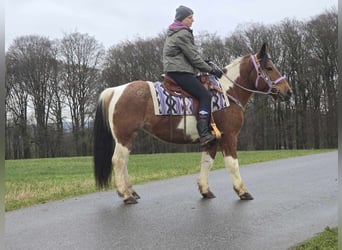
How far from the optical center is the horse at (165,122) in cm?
750

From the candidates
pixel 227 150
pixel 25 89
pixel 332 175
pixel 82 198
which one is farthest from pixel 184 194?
pixel 25 89

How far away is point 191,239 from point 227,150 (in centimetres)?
280

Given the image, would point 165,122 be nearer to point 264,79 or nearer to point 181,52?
point 181,52

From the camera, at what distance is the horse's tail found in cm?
A: 777

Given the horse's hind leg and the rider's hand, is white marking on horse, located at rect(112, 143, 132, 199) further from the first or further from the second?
the rider's hand

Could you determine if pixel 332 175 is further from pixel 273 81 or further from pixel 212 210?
pixel 212 210

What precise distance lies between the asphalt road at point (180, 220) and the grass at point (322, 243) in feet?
0.54

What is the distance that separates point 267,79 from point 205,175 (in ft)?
6.66

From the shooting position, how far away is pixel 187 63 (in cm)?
756

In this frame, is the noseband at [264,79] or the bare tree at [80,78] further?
the bare tree at [80,78]

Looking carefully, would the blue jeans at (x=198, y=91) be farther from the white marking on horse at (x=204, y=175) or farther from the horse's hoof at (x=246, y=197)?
the horse's hoof at (x=246, y=197)

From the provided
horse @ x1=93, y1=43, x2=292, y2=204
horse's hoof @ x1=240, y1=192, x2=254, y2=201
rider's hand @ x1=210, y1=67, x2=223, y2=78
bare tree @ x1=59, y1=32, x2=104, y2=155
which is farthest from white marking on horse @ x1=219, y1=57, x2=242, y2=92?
bare tree @ x1=59, y1=32, x2=104, y2=155

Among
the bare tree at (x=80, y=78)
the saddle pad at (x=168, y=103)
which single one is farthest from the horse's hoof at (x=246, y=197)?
the bare tree at (x=80, y=78)

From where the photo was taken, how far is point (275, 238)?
5.15 meters
